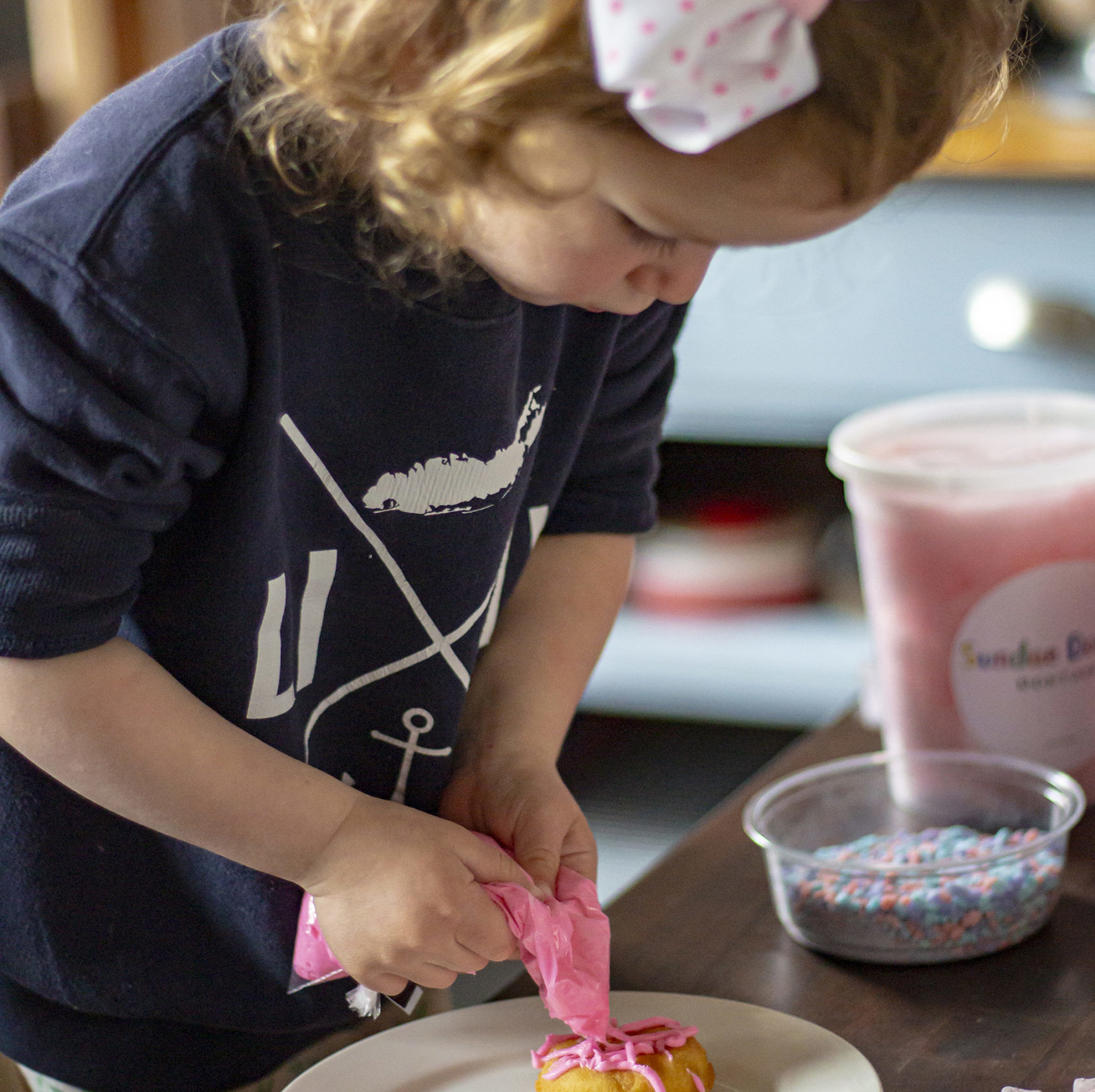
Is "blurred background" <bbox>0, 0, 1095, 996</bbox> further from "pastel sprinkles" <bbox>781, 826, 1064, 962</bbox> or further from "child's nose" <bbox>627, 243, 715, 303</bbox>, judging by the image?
"child's nose" <bbox>627, 243, 715, 303</bbox>

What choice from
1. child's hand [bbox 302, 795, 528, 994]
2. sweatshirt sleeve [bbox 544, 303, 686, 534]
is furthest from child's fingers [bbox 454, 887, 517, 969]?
sweatshirt sleeve [bbox 544, 303, 686, 534]

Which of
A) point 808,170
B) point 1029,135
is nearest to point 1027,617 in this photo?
point 808,170

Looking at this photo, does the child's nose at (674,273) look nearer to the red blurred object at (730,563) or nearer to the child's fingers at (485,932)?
the child's fingers at (485,932)

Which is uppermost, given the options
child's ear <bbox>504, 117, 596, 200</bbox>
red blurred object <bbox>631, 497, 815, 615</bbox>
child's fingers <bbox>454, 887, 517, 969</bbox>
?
child's ear <bbox>504, 117, 596, 200</bbox>

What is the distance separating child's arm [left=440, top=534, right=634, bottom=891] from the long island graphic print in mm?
26

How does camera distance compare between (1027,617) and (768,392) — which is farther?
(768,392)

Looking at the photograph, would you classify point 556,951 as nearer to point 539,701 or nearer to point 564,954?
point 564,954

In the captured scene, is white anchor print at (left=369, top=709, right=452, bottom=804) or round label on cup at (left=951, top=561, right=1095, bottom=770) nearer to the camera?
white anchor print at (left=369, top=709, right=452, bottom=804)

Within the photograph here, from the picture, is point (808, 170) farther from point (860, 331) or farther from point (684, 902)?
point (860, 331)

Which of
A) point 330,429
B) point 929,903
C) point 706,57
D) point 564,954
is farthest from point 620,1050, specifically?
point 706,57

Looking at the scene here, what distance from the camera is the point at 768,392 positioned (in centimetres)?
141

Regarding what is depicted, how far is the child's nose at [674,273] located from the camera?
1.52ft

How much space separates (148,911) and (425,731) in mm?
132

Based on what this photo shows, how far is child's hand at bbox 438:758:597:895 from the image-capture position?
60cm
